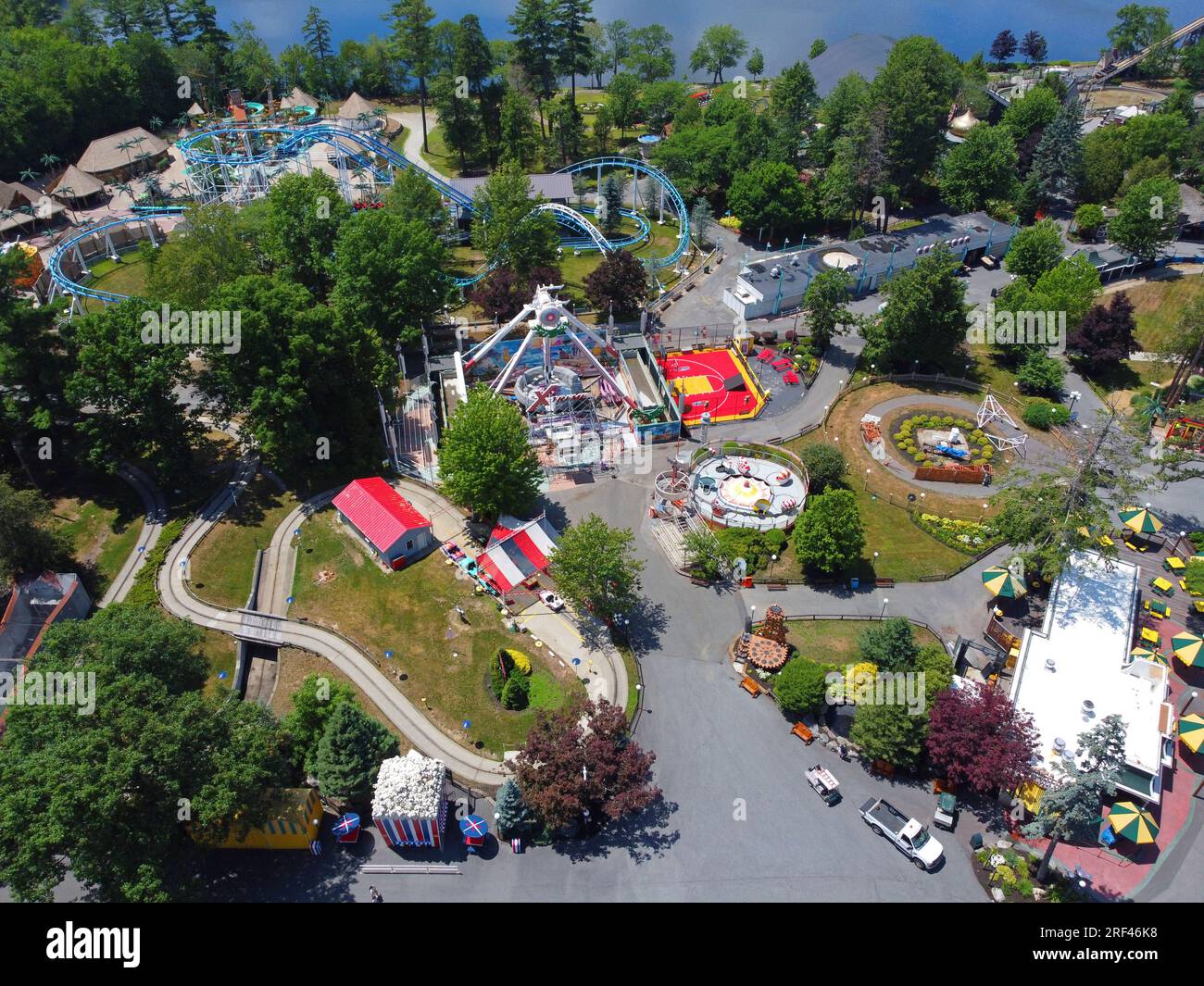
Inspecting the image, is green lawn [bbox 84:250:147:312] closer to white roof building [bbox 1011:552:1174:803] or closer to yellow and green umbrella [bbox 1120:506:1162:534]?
white roof building [bbox 1011:552:1174:803]

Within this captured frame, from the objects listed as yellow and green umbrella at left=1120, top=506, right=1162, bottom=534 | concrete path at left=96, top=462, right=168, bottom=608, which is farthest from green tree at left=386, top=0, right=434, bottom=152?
yellow and green umbrella at left=1120, top=506, right=1162, bottom=534

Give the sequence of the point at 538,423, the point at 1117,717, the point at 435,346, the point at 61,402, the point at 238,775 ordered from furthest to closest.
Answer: the point at 435,346 → the point at 538,423 → the point at 61,402 → the point at 1117,717 → the point at 238,775

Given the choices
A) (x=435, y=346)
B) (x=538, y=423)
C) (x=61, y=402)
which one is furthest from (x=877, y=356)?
(x=61, y=402)

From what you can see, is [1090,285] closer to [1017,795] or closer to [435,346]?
[1017,795]

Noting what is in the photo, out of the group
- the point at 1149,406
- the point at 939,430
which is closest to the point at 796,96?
the point at 939,430

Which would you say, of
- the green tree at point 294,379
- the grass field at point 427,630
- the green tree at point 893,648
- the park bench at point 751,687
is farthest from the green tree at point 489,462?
the green tree at point 893,648

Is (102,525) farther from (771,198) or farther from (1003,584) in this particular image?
(771,198)
